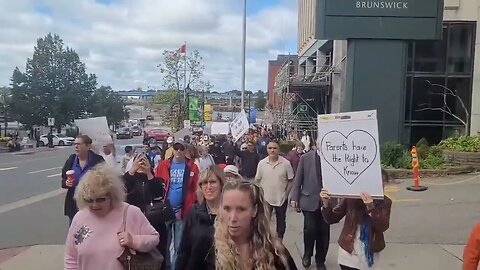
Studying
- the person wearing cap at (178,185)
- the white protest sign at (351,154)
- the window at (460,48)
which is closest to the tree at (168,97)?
the window at (460,48)

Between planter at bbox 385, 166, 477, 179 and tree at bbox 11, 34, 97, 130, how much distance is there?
2627 inches

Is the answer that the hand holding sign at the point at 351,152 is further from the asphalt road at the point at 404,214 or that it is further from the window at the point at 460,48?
the window at the point at 460,48

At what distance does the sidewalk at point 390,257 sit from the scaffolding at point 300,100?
25.0 meters

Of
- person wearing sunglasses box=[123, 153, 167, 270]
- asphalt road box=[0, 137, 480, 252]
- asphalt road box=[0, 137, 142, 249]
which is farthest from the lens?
asphalt road box=[0, 137, 142, 249]

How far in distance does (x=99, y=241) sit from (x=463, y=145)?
1829cm

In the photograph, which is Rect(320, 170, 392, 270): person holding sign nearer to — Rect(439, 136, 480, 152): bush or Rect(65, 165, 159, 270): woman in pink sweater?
Rect(65, 165, 159, 270): woman in pink sweater

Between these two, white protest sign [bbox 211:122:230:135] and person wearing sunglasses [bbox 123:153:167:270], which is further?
white protest sign [bbox 211:122:230:135]

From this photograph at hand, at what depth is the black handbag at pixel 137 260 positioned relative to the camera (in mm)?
3752

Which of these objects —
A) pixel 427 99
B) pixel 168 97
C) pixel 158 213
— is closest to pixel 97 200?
pixel 158 213

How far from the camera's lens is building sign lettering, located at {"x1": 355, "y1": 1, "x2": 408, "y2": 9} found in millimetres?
23156

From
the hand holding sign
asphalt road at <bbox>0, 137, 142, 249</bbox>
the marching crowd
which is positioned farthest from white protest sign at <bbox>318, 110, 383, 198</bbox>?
asphalt road at <bbox>0, 137, 142, 249</bbox>

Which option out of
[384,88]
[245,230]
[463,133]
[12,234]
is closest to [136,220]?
[245,230]

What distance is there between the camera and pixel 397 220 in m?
11.0

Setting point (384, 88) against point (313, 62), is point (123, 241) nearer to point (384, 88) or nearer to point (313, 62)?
point (384, 88)
